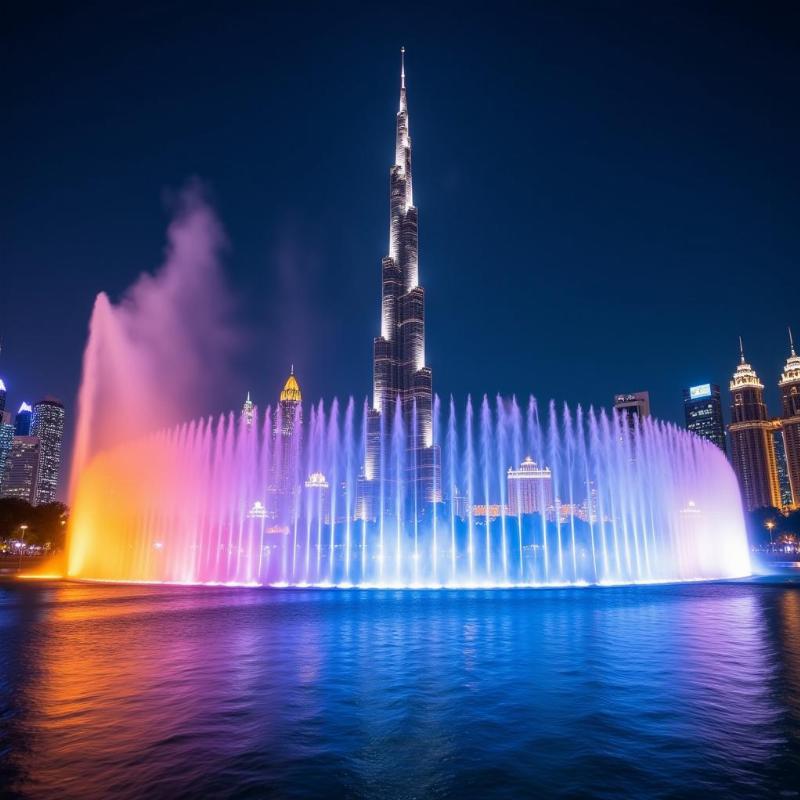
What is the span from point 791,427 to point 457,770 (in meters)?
225

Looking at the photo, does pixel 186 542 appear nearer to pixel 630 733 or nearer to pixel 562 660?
pixel 562 660

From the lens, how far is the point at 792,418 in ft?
614

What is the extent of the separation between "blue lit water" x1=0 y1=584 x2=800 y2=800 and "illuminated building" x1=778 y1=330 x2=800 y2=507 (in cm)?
20037

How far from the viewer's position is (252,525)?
4384cm

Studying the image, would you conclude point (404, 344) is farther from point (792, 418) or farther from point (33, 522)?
point (792, 418)

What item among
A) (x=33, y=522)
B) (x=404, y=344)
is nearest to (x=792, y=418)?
(x=404, y=344)

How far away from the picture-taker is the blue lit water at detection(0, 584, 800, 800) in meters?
6.42

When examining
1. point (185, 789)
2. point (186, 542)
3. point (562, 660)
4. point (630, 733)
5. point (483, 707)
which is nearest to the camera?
point (185, 789)

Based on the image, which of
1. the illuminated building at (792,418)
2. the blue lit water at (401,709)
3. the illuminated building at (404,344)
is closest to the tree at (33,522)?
the blue lit water at (401,709)

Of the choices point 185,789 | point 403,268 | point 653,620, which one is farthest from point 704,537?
point 403,268

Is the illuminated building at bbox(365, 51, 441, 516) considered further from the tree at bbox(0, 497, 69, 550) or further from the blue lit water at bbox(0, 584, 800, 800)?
the blue lit water at bbox(0, 584, 800, 800)

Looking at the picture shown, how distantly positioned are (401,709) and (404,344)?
552 ft

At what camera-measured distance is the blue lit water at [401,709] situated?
6.42 metres

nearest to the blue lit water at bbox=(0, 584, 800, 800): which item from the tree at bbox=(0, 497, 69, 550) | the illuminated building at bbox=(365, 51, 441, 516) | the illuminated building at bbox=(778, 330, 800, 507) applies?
the tree at bbox=(0, 497, 69, 550)
